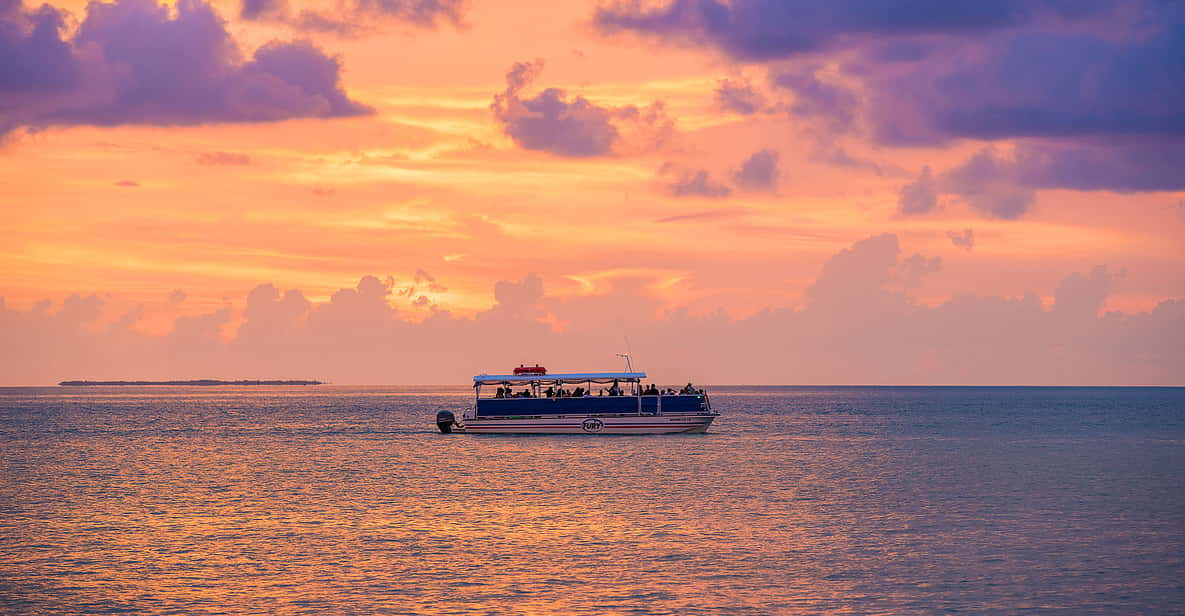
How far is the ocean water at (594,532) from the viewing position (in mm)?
39594

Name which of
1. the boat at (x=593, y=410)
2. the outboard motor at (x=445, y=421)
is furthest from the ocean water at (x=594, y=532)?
the outboard motor at (x=445, y=421)

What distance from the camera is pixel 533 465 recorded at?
3529 inches

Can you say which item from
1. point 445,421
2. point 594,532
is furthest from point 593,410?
point 594,532

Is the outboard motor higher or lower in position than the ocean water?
higher

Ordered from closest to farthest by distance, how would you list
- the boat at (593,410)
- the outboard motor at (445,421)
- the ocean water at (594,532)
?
the ocean water at (594,532)
the boat at (593,410)
the outboard motor at (445,421)

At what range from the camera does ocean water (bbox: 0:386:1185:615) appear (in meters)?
39.6

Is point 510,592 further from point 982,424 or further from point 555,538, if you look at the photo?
point 982,424

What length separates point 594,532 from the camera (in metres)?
53.8

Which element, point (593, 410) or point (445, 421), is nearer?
point (593, 410)

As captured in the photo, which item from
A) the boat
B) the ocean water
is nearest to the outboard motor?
the boat

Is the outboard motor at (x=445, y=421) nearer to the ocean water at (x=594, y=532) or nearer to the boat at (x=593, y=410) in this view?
the boat at (x=593, y=410)

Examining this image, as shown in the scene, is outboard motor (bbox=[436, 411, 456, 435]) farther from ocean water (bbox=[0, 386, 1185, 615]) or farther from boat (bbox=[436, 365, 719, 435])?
ocean water (bbox=[0, 386, 1185, 615])

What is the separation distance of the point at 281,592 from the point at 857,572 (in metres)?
20.5

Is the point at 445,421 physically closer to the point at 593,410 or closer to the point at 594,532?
the point at 593,410
